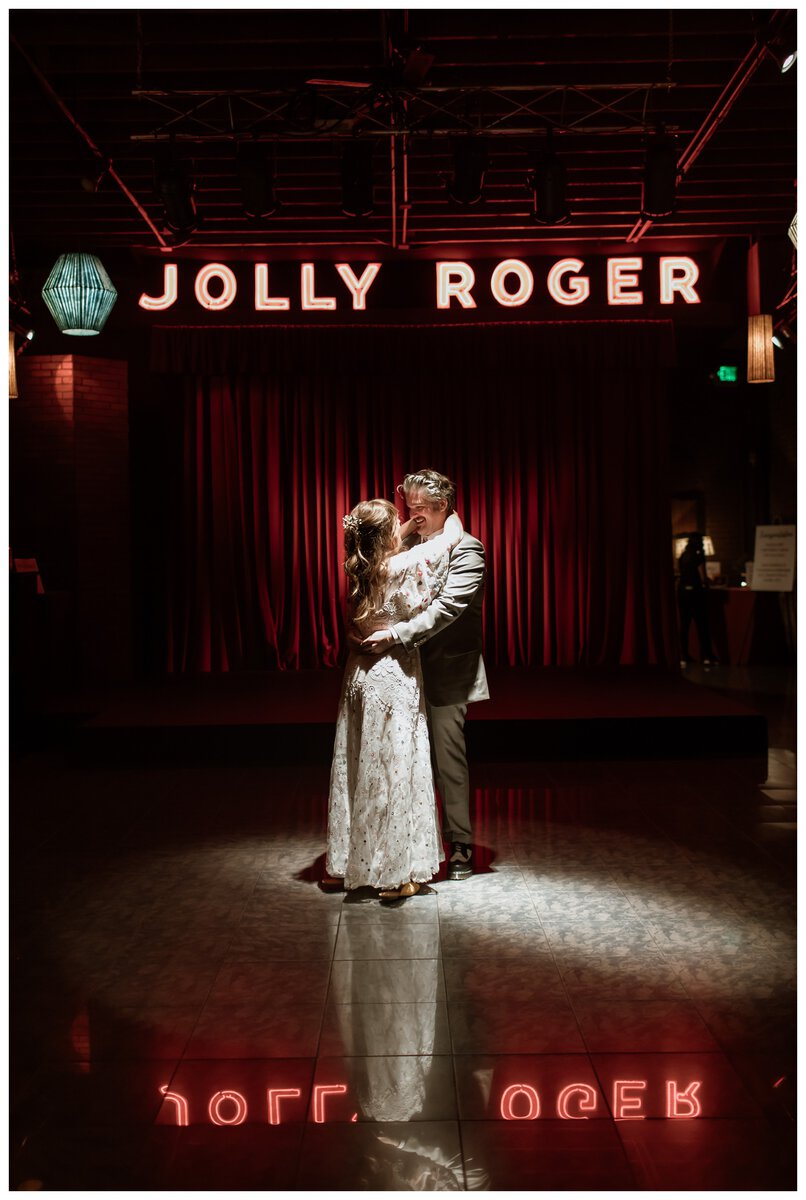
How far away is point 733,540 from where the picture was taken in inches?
506

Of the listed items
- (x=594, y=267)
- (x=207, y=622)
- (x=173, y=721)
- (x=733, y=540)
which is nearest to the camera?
(x=173, y=721)

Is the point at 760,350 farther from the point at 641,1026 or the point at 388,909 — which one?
the point at 641,1026

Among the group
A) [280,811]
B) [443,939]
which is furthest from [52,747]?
[443,939]

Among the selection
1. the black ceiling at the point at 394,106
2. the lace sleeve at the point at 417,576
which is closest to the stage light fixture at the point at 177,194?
the black ceiling at the point at 394,106

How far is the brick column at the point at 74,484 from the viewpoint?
831 cm

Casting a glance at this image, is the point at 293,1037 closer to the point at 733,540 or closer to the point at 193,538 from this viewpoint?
the point at 193,538

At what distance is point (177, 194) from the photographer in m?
5.63

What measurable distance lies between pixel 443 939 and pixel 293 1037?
78 centimetres

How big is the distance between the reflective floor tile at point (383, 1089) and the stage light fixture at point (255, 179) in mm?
4735

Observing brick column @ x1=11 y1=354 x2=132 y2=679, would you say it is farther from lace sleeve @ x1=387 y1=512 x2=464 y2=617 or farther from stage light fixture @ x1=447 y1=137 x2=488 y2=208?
lace sleeve @ x1=387 y1=512 x2=464 y2=617

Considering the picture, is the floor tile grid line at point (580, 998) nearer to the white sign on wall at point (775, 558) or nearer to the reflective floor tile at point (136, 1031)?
the reflective floor tile at point (136, 1031)

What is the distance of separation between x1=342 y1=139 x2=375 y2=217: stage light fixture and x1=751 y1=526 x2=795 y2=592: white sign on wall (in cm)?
304

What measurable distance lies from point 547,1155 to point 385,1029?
0.66 meters

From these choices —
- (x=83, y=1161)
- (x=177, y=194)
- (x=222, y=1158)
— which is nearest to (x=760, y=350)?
(x=177, y=194)
